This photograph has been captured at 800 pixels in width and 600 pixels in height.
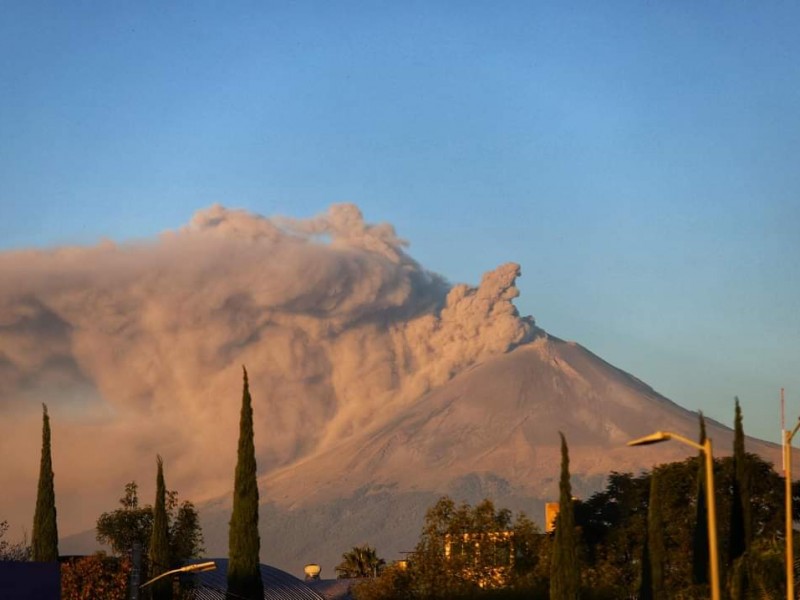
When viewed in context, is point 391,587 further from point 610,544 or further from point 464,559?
point 610,544

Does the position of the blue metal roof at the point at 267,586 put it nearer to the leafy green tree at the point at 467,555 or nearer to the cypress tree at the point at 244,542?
the leafy green tree at the point at 467,555

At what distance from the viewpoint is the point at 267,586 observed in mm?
90000

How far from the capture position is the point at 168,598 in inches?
2589

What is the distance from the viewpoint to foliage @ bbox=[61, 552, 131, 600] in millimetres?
60344

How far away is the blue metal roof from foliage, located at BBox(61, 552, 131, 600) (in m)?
15.9

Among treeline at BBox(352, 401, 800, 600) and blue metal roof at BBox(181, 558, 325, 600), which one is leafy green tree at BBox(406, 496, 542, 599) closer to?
treeline at BBox(352, 401, 800, 600)

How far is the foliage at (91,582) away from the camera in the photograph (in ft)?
198

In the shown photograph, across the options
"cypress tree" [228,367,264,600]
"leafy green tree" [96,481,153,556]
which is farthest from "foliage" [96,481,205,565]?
"cypress tree" [228,367,264,600]

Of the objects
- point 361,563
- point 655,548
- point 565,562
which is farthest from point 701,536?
point 361,563

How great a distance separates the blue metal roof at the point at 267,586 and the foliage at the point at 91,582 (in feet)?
52.1

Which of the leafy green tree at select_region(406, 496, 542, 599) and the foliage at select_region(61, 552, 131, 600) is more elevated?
the leafy green tree at select_region(406, 496, 542, 599)

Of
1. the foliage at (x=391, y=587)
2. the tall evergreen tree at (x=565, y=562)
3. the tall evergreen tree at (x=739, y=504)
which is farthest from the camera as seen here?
the foliage at (x=391, y=587)

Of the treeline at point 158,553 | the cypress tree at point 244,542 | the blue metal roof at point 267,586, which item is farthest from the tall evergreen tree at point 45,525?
the cypress tree at point 244,542

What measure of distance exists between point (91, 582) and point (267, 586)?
3057 cm
